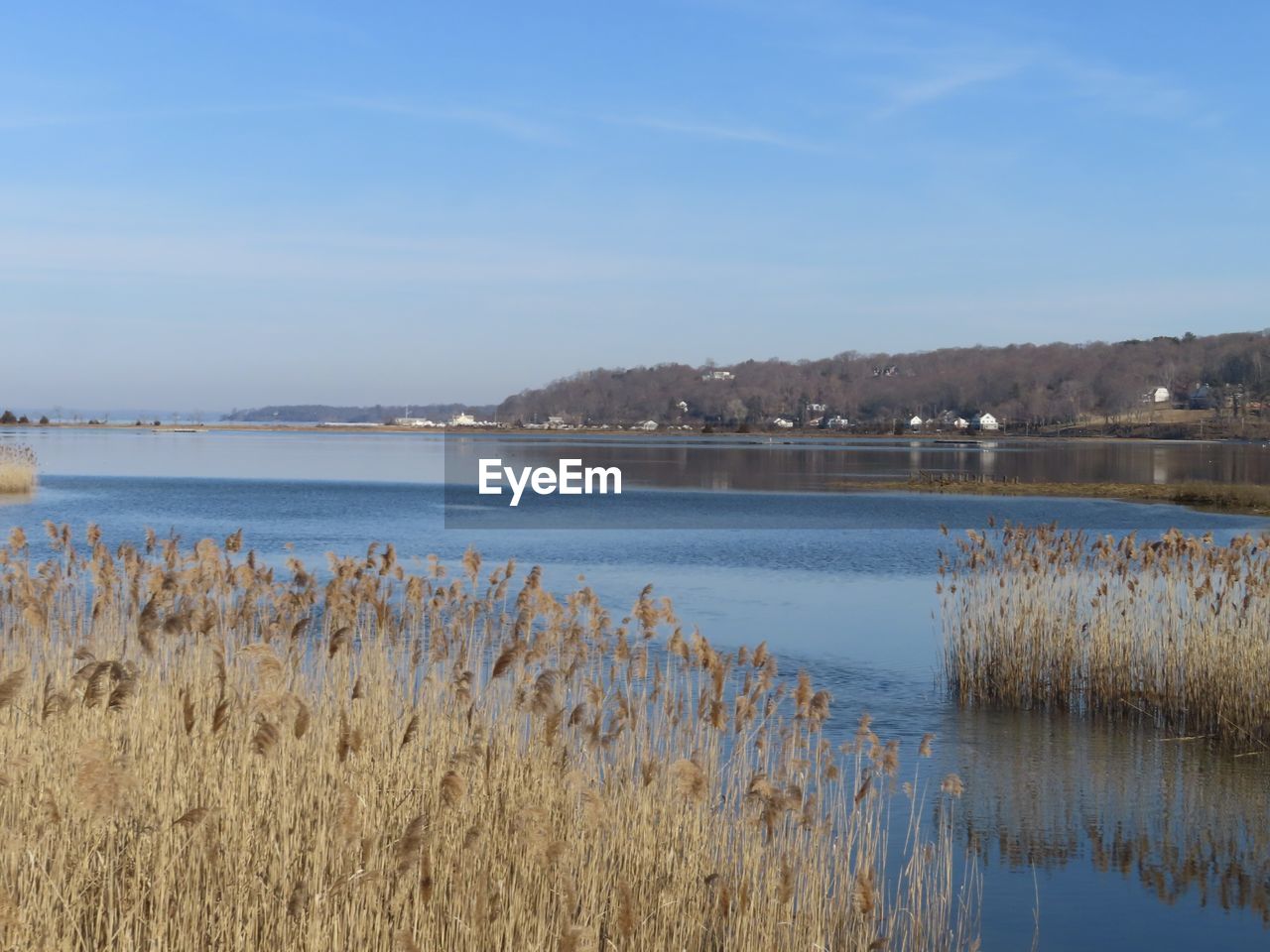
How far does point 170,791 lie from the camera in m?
6.32

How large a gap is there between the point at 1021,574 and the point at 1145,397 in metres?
151

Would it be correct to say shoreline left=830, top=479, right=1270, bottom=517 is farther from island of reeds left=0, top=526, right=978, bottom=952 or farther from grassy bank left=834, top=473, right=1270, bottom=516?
island of reeds left=0, top=526, right=978, bottom=952

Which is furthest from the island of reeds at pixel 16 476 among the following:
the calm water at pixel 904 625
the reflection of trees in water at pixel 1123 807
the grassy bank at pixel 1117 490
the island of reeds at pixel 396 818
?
the reflection of trees in water at pixel 1123 807

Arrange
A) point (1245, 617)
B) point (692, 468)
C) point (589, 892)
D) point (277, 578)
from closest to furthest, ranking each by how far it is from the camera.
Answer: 1. point (589, 892)
2. point (1245, 617)
3. point (277, 578)
4. point (692, 468)

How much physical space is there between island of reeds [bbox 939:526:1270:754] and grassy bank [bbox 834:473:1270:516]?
33035mm

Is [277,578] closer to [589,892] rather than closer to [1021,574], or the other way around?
[1021,574]

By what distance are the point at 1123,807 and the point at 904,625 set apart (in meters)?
8.81

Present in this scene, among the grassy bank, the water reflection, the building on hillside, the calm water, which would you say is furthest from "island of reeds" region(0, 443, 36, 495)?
the building on hillside

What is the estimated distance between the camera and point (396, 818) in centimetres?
651

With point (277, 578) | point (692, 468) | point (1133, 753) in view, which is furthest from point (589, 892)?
point (692, 468)

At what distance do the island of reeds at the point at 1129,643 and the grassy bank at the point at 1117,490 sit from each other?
108ft

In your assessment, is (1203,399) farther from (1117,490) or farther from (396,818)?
(396,818)

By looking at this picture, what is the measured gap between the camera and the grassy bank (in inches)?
1774

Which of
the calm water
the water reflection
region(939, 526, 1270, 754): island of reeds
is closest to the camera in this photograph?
the calm water
